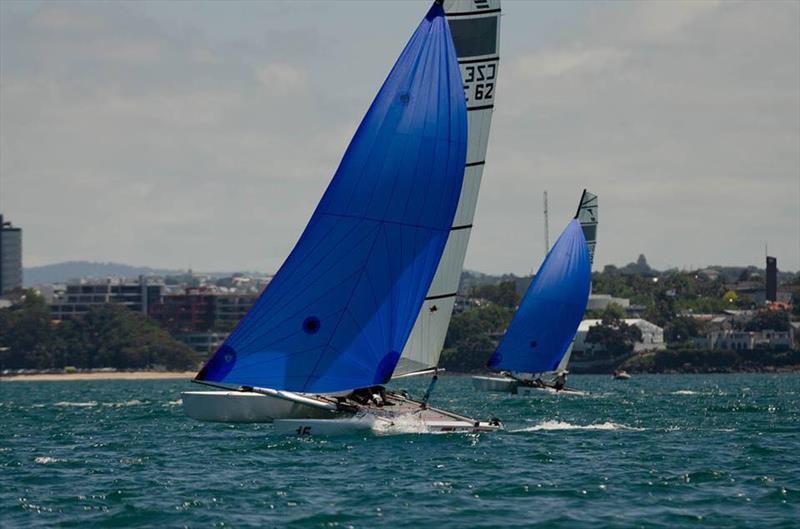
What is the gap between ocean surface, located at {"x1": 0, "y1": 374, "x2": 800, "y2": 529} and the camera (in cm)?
2717

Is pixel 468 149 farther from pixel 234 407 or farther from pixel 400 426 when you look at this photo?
pixel 234 407

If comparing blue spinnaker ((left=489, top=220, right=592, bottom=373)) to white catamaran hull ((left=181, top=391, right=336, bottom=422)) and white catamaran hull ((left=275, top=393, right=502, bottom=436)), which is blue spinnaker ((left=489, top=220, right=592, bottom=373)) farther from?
white catamaran hull ((left=181, top=391, right=336, bottom=422))

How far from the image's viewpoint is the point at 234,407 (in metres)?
42.4

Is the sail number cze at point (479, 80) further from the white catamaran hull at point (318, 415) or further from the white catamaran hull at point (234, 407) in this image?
the white catamaran hull at point (234, 407)

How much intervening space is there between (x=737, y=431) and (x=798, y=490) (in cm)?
1616

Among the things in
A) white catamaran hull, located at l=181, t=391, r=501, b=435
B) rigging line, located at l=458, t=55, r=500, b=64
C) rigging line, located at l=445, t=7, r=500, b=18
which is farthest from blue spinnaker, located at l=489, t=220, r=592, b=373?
rigging line, located at l=445, t=7, r=500, b=18

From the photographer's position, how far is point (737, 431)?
152 feet

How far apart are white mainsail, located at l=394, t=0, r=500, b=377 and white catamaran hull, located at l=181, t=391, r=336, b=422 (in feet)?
12.0

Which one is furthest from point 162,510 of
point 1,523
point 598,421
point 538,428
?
point 598,421

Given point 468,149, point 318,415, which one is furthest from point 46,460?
point 468,149

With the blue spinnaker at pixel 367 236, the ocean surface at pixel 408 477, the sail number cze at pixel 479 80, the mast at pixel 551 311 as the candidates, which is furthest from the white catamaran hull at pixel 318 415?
the mast at pixel 551 311

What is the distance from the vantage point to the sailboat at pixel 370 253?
129 feet

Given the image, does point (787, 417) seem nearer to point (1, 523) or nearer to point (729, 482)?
point (729, 482)

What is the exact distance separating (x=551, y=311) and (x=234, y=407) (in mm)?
37157
